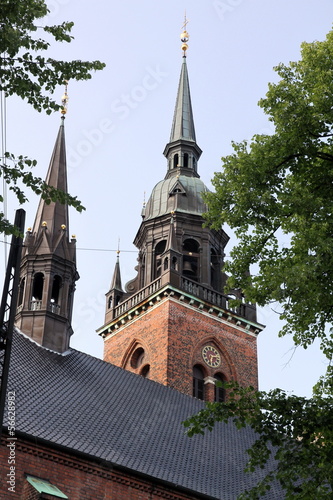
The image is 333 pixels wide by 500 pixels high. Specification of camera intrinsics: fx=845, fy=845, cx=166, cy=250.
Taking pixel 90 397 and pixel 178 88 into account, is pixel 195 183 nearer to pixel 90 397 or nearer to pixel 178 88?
pixel 178 88

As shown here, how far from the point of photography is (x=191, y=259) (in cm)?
3847

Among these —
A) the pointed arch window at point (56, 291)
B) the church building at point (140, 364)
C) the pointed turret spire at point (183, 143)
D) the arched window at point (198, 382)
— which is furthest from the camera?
the pointed turret spire at point (183, 143)

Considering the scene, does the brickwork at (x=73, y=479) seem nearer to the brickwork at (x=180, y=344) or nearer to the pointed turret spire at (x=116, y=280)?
the brickwork at (x=180, y=344)

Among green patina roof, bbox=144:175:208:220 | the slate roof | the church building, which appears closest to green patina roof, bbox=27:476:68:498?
the church building

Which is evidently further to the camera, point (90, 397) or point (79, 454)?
point (90, 397)

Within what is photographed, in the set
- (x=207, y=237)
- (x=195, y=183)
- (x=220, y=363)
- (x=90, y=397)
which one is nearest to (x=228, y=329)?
(x=220, y=363)

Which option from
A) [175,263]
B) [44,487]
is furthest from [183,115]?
[44,487]

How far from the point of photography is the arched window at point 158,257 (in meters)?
37.8

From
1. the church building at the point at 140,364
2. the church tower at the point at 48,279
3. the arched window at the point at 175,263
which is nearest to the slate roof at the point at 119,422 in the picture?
the church building at the point at 140,364

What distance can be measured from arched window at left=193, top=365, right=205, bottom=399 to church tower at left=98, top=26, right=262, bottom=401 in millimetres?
47

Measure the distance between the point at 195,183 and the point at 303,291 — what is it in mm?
28069

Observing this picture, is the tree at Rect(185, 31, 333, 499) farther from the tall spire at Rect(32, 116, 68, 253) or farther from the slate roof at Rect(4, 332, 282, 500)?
the tall spire at Rect(32, 116, 68, 253)

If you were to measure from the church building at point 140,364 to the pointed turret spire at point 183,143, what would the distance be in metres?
0.08

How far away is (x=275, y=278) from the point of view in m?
13.3
